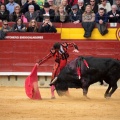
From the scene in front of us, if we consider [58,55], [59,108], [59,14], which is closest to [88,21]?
[59,14]

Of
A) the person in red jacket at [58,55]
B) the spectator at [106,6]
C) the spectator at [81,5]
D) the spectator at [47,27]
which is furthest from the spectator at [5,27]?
the person in red jacket at [58,55]

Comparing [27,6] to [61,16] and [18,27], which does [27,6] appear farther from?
[61,16]

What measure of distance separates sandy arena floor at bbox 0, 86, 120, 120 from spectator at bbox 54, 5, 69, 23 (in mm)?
2621

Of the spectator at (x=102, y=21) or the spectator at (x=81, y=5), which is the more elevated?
the spectator at (x=81, y=5)

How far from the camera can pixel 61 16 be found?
623 inches

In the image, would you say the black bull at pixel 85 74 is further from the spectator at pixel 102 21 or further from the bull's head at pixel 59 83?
the spectator at pixel 102 21

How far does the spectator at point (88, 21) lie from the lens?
→ 15461 mm

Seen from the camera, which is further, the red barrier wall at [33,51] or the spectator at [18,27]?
the red barrier wall at [33,51]

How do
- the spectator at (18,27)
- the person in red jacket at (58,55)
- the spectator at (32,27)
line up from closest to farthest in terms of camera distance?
the person in red jacket at (58,55) → the spectator at (32,27) → the spectator at (18,27)

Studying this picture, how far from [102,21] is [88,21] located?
0.35 metres

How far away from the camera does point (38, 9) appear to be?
627 inches

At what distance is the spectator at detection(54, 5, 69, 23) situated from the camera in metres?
15.5

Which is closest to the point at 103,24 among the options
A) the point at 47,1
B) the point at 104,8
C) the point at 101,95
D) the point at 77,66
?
the point at 104,8

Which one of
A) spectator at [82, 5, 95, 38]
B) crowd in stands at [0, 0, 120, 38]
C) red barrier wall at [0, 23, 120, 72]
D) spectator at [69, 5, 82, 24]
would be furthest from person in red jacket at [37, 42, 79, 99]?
red barrier wall at [0, 23, 120, 72]
